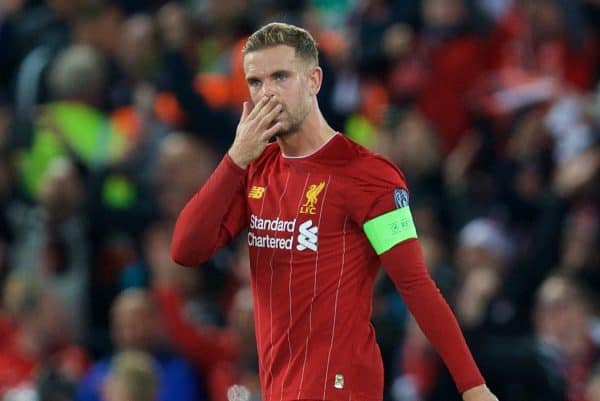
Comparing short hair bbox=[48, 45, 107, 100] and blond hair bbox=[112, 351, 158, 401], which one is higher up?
short hair bbox=[48, 45, 107, 100]

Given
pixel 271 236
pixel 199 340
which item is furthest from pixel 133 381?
pixel 271 236

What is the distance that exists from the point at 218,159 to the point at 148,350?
1.56 meters

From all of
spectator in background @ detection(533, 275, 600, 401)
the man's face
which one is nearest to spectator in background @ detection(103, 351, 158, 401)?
spectator in background @ detection(533, 275, 600, 401)

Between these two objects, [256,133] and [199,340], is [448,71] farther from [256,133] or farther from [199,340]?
[256,133]

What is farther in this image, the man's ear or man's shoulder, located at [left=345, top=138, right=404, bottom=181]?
the man's ear

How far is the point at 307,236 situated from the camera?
17.7 feet

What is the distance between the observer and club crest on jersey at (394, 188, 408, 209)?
5348mm

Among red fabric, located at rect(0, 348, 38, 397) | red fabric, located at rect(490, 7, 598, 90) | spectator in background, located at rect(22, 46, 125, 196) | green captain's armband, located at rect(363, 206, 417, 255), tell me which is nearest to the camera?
green captain's armband, located at rect(363, 206, 417, 255)

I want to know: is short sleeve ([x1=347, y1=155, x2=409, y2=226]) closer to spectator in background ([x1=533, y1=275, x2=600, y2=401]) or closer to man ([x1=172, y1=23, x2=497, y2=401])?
man ([x1=172, y1=23, x2=497, y2=401])

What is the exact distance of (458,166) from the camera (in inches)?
385

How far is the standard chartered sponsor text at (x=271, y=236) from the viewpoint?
5.42 meters

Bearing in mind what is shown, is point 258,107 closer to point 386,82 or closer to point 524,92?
point 524,92

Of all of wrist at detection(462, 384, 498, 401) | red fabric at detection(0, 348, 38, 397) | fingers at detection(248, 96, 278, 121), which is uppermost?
fingers at detection(248, 96, 278, 121)

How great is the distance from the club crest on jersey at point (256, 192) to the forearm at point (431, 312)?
20.4 inches
